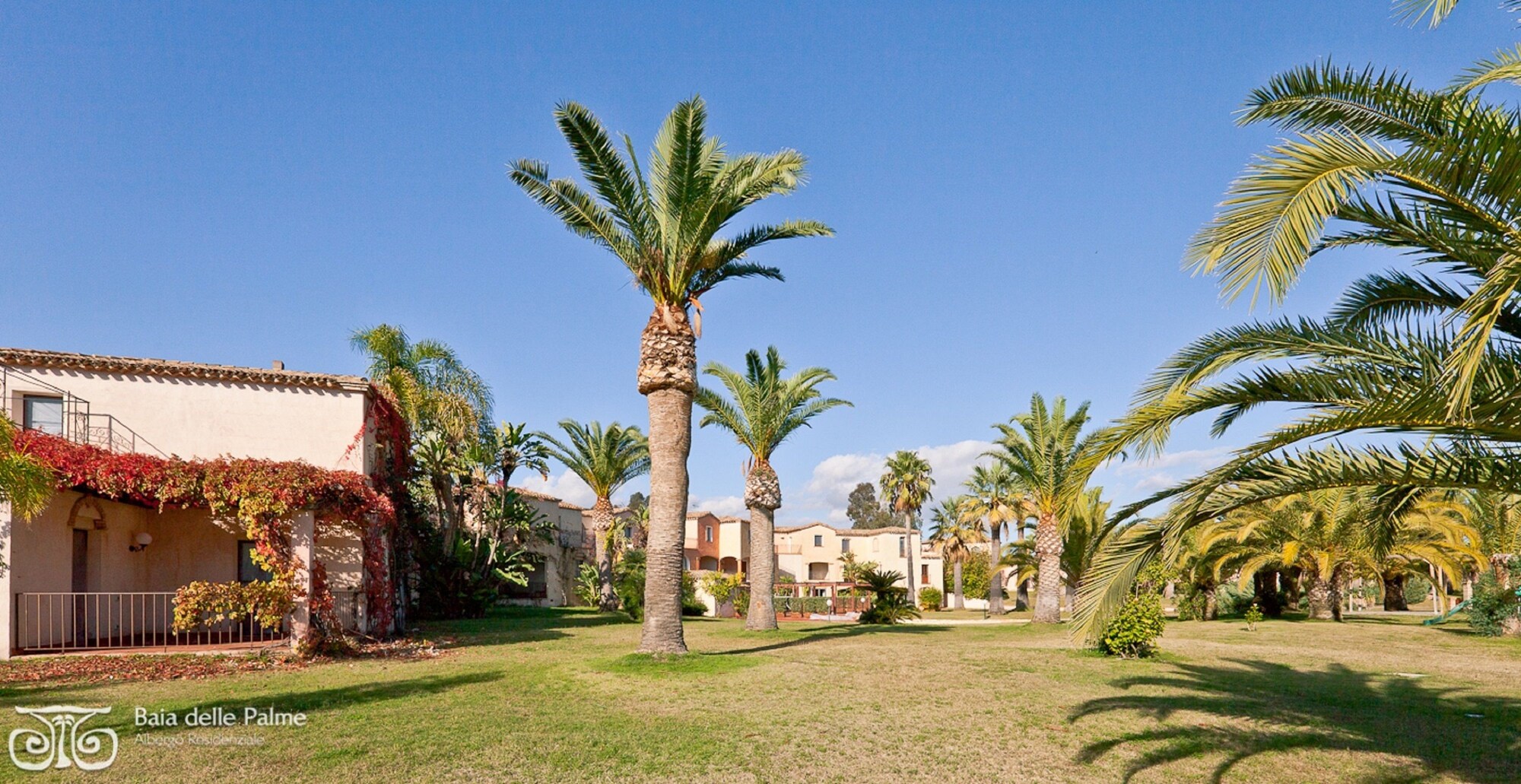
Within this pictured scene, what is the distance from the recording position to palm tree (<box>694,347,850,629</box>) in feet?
85.1

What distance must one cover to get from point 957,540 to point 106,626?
43.2 metres

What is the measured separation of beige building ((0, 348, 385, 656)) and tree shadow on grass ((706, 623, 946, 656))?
836cm

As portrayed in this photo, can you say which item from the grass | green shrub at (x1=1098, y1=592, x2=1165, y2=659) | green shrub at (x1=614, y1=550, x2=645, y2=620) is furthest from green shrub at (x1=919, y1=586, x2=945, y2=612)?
green shrub at (x1=1098, y1=592, x2=1165, y2=659)

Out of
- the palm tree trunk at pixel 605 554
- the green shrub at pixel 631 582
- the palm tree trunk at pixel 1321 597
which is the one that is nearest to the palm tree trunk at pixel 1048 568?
the palm tree trunk at pixel 1321 597

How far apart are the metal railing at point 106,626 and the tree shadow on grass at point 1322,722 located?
1512cm

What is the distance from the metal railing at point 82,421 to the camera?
59.6ft

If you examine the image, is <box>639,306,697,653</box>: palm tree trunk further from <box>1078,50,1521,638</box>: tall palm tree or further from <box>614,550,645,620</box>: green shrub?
<box>1078,50,1521,638</box>: tall palm tree

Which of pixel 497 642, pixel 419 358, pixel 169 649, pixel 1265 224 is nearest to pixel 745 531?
pixel 419 358

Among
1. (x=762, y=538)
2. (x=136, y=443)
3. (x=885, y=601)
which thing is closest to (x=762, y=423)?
(x=762, y=538)

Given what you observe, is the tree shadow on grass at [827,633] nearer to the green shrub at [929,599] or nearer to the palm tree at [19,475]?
the palm tree at [19,475]

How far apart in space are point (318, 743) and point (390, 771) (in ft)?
5.05

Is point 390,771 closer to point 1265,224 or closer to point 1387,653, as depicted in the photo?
point 1265,224

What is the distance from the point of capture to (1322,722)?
1060 centimetres

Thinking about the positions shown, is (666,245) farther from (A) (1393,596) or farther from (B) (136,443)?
(A) (1393,596)
